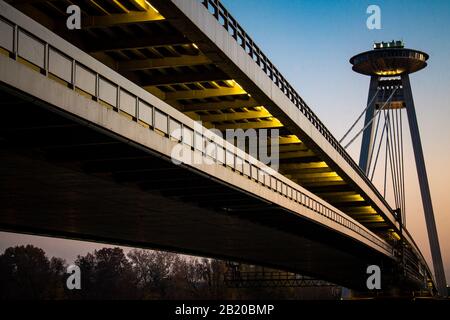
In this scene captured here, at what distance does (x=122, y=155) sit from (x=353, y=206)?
154ft

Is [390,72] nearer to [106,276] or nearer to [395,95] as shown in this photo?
[395,95]

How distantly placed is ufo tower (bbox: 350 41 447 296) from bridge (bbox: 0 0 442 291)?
19.6 metres

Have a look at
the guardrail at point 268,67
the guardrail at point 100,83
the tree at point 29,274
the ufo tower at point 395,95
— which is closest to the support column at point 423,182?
the ufo tower at point 395,95

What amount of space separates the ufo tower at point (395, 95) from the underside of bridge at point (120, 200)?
1285 centimetres

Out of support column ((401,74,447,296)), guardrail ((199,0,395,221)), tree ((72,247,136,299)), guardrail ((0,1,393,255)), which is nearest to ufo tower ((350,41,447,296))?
support column ((401,74,447,296))

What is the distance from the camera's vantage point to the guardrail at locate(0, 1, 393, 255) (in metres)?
14.6

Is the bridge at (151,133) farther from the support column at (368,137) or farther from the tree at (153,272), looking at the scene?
the tree at (153,272)

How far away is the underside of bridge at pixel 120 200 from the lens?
19719mm

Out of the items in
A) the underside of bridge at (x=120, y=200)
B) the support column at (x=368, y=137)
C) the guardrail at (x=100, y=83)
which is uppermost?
the support column at (x=368, y=137)

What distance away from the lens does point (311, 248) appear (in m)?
59.5

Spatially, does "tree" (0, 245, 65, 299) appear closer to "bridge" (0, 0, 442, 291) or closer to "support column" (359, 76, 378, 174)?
"support column" (359, 76, 378, 174)

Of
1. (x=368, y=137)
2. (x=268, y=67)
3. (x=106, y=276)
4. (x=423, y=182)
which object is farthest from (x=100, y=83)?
(x=106, y=276)

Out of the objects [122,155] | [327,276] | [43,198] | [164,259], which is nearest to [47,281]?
[164,259]

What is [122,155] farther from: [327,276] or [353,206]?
[327,276]
